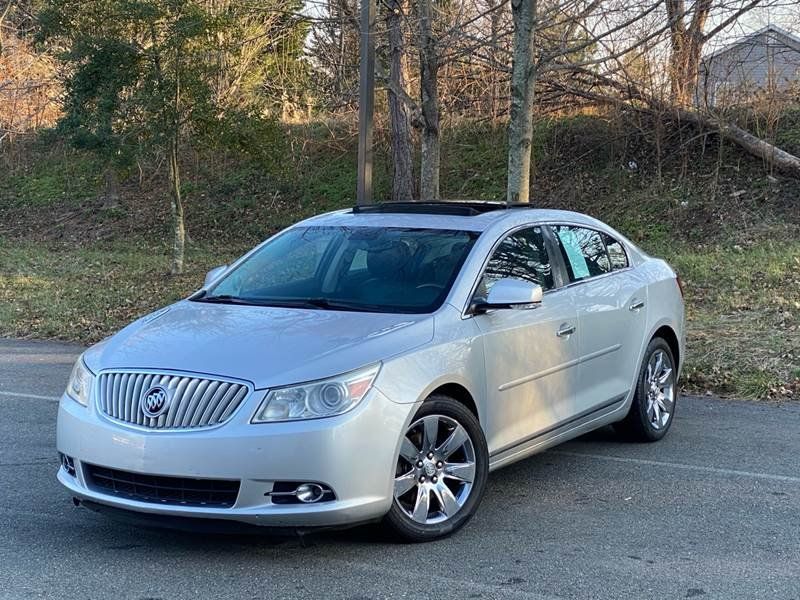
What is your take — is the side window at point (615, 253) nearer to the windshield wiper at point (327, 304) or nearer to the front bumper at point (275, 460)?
the windshield wiper at point (327, 304)

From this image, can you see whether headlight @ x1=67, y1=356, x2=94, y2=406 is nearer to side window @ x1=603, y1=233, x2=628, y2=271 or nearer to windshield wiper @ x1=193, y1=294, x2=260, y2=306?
windshield wiper @ x1=193, y1=294, x2=260, y2=306

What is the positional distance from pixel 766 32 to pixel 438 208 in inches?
539

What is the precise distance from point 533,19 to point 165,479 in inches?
315

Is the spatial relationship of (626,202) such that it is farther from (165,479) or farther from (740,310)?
(165,479)

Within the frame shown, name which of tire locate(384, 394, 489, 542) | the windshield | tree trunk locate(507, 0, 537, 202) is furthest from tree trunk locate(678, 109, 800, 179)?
tire locate(384, 394, 489, 542)

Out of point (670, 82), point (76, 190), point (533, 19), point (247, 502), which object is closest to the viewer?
point (247, 502)

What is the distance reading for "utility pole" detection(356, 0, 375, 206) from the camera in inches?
432

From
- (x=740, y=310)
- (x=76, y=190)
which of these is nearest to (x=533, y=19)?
(x=740, y=310)

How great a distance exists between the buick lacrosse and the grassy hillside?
334 cm

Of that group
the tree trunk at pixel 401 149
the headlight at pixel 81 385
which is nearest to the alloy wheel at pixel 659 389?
the headlight at pixel 81 385

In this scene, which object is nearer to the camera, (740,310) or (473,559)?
Answer: (473,559)

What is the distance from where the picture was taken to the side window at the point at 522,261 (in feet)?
17.4

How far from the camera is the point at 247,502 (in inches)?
158

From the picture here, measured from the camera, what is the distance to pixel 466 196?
68.6 ft
